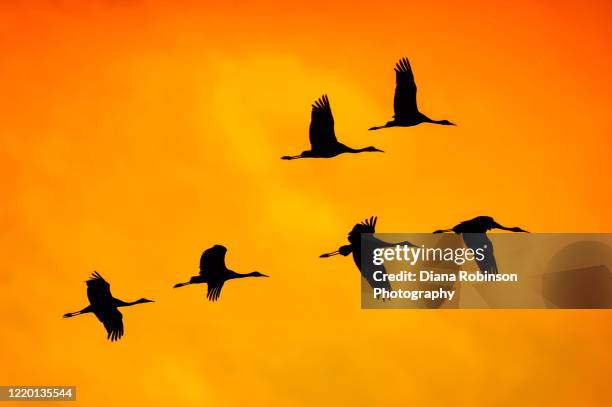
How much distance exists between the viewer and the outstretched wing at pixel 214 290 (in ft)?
12.3

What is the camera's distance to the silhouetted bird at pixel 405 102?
3672 mm

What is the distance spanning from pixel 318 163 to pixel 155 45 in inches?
30.6

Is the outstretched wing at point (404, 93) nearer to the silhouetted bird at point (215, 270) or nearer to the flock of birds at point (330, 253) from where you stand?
the flock of birds at point (330, 253)

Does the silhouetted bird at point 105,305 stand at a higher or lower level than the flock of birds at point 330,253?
lower

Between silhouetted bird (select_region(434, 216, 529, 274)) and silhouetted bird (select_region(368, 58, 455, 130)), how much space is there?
15.2 inches

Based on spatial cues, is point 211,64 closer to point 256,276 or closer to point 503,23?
point 256,276

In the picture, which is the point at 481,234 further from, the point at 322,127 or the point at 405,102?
the point at 322,127

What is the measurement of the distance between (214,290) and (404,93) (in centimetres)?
102

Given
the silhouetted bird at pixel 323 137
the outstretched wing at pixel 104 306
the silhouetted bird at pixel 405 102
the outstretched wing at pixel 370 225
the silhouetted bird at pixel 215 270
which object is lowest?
the outstretched wing at pixel 104 306

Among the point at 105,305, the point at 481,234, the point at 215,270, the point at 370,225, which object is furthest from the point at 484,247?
the point at 105,305

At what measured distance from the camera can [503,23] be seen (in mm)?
3857

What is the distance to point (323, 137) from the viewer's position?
370 cm

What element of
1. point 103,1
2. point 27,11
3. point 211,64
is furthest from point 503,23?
point 27,11

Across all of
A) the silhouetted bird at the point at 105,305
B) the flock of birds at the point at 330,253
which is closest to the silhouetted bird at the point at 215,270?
the flock of birds at the point at 330,253
